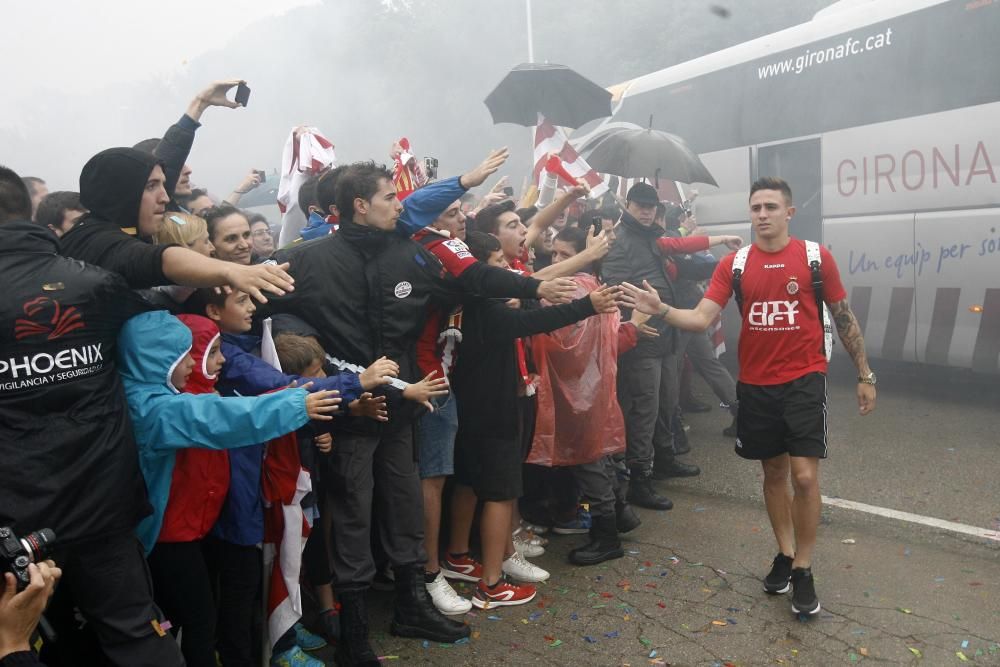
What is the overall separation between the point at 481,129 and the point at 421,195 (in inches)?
889

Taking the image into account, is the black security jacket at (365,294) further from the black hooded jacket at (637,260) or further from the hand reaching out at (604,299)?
the black hooded jacket at (637,260)

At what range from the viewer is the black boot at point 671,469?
6355 millimetres

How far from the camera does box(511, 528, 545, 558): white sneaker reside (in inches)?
198

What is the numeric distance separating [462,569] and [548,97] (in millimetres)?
5669

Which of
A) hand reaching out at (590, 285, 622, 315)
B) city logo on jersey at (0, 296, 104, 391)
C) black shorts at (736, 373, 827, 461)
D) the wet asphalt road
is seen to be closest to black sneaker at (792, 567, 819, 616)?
the wet asphalt road

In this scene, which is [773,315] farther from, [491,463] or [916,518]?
[916,518]

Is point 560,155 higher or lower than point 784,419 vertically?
higher

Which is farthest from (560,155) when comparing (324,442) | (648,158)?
(324,442)

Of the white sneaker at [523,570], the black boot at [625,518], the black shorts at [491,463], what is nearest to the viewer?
Result: the black shorts at [491,463]

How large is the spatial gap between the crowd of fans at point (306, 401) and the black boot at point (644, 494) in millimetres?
14

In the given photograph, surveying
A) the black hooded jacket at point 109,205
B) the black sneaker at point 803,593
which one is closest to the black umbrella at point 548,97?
the black sneaker at point 803,593

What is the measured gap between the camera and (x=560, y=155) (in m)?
8.16

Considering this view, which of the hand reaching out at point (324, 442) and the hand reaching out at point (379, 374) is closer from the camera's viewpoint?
the hand reaching out at point (379, 374)

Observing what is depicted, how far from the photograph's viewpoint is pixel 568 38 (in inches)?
1034
